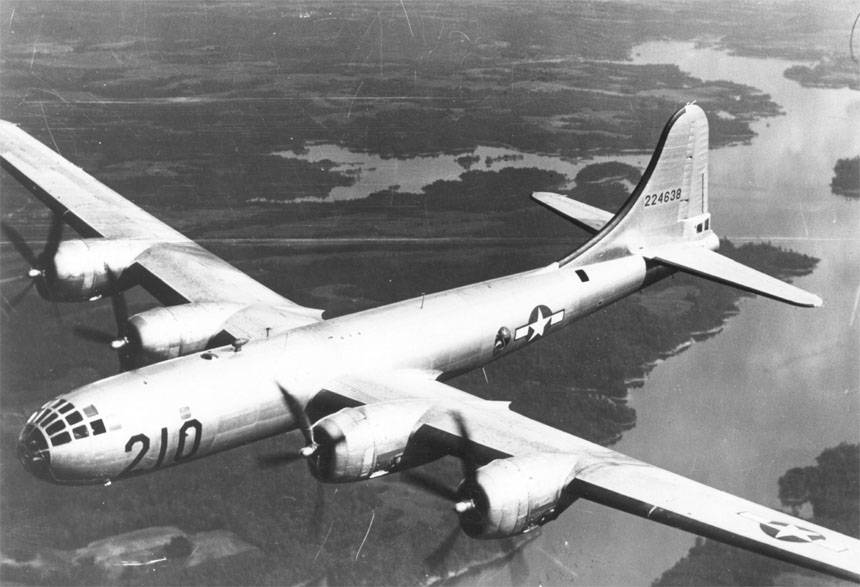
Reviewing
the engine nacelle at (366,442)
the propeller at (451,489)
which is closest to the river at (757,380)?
the propeller at (451,489)

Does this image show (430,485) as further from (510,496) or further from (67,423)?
(67,423)

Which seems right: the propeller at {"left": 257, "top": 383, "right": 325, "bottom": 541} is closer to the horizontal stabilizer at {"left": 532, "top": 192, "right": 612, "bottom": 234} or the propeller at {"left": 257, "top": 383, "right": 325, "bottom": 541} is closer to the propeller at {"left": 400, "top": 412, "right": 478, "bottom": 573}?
the propeller at {"left": 400, "top": 412, "right": 478, "bottom": 573}

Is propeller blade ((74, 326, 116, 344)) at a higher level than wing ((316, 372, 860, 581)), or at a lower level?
higher

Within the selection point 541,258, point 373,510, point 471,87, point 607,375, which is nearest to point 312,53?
point 471,87

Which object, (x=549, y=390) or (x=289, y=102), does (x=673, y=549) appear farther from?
(x=289, y=102)

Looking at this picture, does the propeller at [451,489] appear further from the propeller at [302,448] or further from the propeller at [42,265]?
the propeller at [42,265]

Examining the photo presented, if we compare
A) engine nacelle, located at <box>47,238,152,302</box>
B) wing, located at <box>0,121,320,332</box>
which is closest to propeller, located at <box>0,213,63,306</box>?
engine nacelle, located at <box>47,238,152,302</box>

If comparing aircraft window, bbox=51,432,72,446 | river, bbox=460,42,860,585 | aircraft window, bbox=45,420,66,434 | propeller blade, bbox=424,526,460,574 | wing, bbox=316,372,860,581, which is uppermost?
aircraft window, bbox=45,420,66,434
